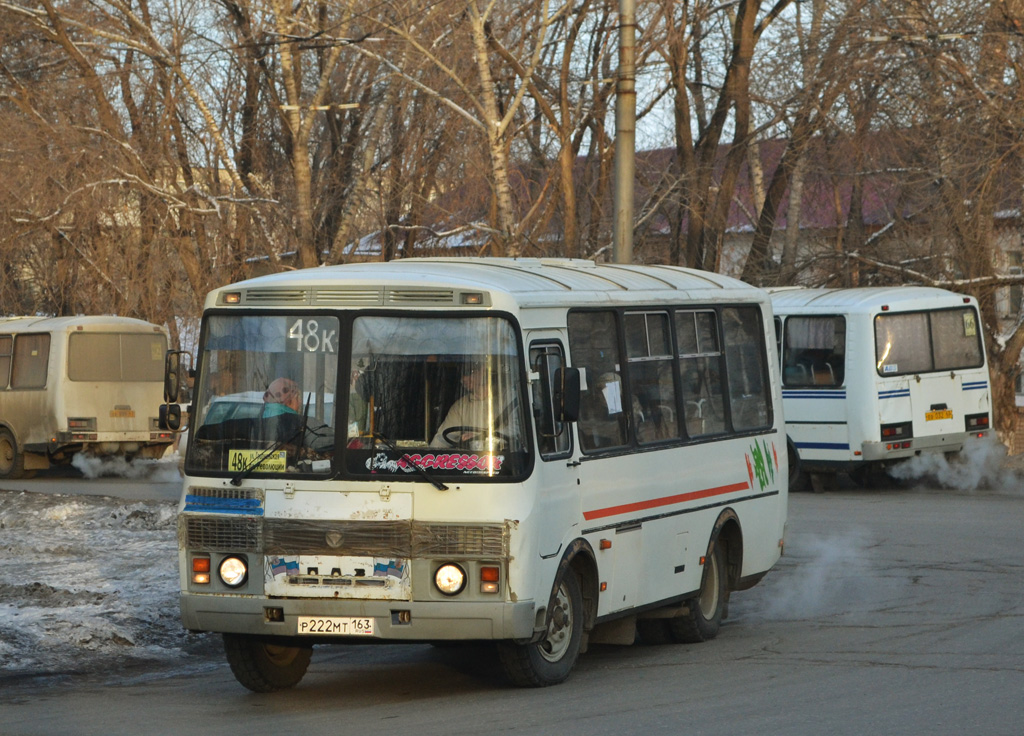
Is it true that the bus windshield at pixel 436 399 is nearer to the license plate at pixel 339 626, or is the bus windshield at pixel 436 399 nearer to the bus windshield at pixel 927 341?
the license plate at pixel 339 626

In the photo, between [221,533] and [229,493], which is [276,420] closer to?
[229,493]

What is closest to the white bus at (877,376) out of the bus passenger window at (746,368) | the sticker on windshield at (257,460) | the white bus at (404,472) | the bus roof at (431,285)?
the bus passenger window at (746,368)

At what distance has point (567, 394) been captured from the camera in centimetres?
851

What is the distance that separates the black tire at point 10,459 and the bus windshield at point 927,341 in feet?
48.1

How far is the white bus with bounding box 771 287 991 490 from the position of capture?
21859 millimetres

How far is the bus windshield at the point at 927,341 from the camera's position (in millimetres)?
22125

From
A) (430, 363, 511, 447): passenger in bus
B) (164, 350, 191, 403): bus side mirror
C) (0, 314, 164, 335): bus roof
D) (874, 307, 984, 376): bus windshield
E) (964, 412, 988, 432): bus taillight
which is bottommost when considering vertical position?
(430, 363, 511, 447): passenger in bus

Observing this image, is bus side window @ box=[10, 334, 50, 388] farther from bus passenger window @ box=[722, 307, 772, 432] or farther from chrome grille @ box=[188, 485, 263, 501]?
chrome grille @ box=[188, 485, 263, 501]

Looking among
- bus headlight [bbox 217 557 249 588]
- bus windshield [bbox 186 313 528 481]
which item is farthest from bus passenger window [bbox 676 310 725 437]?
bus headlight [bbox 217 557 249 588]

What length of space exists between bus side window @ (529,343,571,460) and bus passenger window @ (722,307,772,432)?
270 centimetres

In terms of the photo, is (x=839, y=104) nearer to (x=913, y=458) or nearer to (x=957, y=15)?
(x=957, y=15)

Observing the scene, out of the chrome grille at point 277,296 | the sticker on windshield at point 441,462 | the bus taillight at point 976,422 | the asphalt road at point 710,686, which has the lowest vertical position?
the asphalt road at point 710,686

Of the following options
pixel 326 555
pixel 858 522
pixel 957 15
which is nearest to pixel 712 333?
pixel 326 555

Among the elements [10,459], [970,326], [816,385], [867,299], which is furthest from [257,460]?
[10,459]
